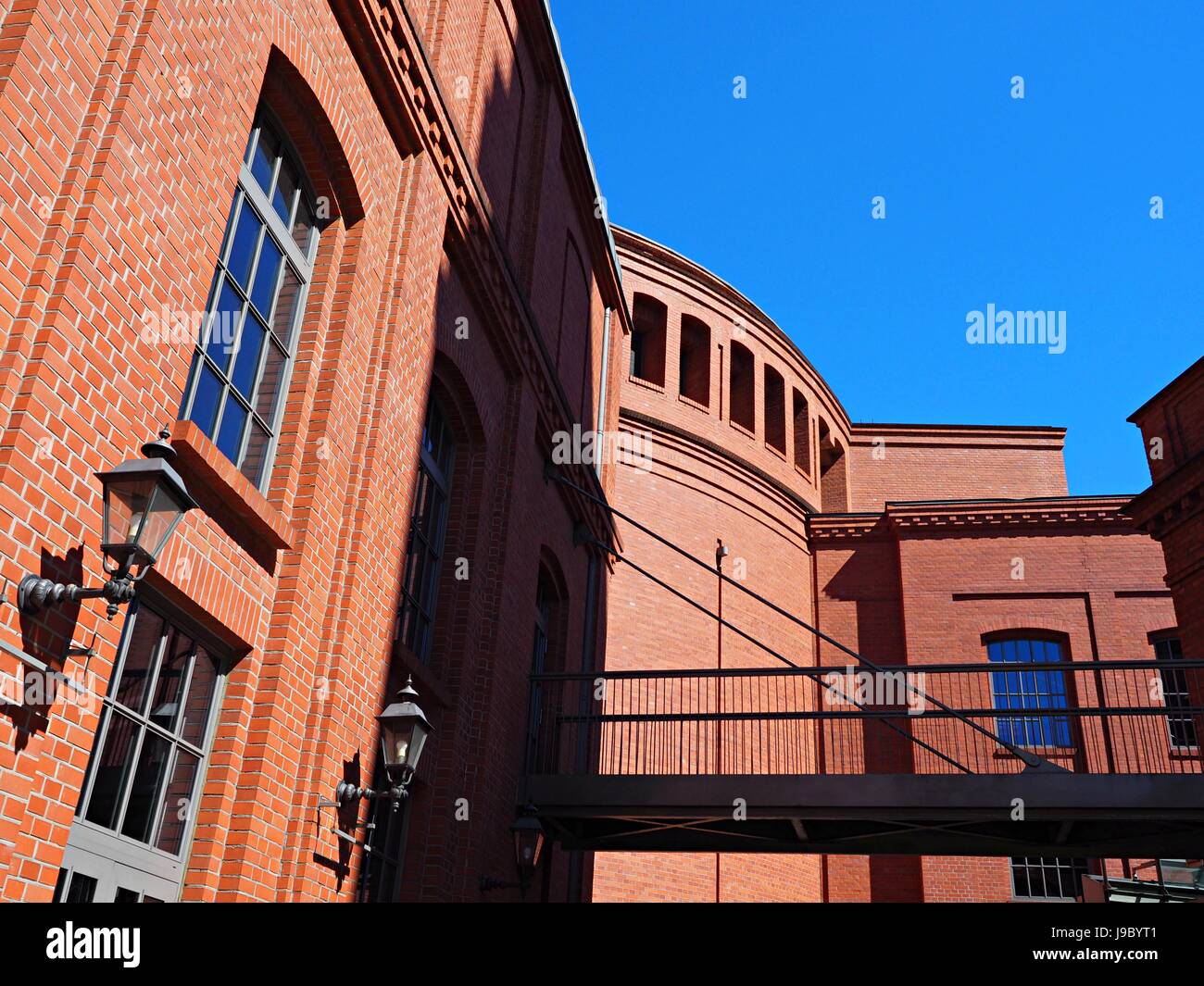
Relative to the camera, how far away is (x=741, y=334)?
78.3 ft

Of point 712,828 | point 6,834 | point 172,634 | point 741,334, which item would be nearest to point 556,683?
point 712,828

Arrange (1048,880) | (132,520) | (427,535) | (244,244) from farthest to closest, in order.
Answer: (1048,880) → (427,535) → (244,244) → (132,520)

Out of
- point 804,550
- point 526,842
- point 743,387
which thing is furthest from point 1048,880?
point 526,842

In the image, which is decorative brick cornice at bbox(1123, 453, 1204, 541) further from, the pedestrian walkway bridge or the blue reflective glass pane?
the blue reflective glass pane

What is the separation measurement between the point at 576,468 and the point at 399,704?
22.1 ft

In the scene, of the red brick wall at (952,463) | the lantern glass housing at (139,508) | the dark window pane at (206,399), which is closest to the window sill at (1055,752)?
the red brick wall at (952,463)

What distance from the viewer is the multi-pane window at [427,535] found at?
886 centimetres

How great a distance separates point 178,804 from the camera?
18.3ft

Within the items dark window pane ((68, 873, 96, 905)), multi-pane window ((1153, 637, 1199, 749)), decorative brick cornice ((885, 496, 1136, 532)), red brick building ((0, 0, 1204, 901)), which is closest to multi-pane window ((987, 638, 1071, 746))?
multi-pane window ((1153, 637, 1199, 749))

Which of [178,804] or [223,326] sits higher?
[223,326]

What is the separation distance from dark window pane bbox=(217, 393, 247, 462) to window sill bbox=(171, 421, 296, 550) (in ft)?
1.04

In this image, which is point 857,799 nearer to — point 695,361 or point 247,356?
point 247,356

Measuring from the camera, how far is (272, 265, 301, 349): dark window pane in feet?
22.6

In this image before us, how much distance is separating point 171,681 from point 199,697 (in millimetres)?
288
